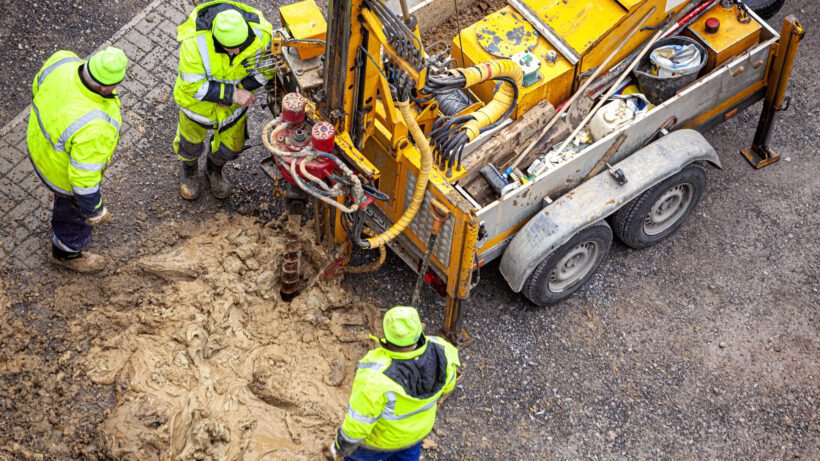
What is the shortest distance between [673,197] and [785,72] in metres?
1.35

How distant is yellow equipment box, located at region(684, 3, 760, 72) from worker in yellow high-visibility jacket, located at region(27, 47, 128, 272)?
442cm

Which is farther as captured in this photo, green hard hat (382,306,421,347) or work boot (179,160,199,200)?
work boot (179,160,199,200)

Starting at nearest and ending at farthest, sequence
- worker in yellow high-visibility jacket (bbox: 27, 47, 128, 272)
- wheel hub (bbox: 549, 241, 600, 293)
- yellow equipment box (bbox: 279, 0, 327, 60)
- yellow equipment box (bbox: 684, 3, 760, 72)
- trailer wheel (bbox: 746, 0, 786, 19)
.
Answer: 1. worker in yellow high-visibility jacket (bbox: 27, 47, 128, 272)
2. yellow equipment box (bbox: 279, 0, 327, 60)
3. wheel hub (bbox: 549, 241, 600, 293)
4. yellow equipment box (bbox: 684, 3, 760, 72)
5. trailer wheel (bbox: 746, 0, 786, 19)

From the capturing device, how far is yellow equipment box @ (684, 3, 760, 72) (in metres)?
6.93

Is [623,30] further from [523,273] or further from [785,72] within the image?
Answer: [523,273]

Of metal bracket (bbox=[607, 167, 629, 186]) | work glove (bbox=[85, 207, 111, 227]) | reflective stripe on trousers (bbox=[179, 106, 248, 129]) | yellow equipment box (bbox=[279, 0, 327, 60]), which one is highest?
yellow equipment box (bbox=[279, 0, 327, 60])

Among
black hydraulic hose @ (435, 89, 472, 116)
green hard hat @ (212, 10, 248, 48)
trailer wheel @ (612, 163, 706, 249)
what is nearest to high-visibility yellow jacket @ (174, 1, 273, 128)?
green hard hat @ (212, 10, 248, 48)

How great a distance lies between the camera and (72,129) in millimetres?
5840

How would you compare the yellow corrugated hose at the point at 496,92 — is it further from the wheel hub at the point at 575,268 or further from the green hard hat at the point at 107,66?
the green hard hat at the point at 107,66

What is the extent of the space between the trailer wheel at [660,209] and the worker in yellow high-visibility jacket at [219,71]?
303 cm

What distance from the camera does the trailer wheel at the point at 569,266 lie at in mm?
6555

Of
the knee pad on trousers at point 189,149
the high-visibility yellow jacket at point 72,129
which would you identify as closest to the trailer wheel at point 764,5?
the knee pad on trousers at point 189,149

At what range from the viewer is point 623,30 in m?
6.71

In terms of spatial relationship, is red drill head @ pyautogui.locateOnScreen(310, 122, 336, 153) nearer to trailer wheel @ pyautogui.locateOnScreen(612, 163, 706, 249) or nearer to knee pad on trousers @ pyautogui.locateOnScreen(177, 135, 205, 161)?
knee pad on trousers @ pyautogui.locateOnScreen(177, 135, 205, 161)
